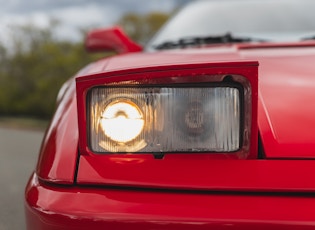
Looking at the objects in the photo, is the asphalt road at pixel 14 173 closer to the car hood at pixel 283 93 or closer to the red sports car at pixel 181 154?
the red sports car at pixel 181 154

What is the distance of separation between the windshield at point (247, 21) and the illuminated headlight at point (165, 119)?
1.17 meters

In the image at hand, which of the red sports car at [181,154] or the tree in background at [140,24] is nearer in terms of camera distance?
the red sports car at [181,154]

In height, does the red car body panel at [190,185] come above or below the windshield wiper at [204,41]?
below

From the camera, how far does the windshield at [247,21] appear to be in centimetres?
257

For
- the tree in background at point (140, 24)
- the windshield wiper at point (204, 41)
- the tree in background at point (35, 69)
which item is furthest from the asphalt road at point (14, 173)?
the tree in background at point (140, 24)

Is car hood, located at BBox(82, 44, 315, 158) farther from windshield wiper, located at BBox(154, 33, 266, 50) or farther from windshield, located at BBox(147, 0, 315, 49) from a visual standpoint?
windshield, located at BBox(147, 0, 315, 49)

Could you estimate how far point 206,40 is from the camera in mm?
2475

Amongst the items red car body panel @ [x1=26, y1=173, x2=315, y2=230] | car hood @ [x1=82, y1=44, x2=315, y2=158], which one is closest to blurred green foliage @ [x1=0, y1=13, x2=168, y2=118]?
car hood @ [x1=82, y1=44, x2=315, y2=158]

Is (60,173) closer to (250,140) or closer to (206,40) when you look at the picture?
(250,140)

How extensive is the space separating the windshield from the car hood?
0.73m

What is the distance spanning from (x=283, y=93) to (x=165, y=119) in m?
0.36

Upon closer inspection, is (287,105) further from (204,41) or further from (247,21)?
(247,21)

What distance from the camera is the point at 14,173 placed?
4.89 meters

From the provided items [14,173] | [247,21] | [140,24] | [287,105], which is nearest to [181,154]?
[287,105]
